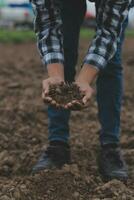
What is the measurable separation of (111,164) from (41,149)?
2.13 ft

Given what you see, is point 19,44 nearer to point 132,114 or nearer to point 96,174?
point 132,114

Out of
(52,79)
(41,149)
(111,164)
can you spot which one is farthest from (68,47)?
(41,149)

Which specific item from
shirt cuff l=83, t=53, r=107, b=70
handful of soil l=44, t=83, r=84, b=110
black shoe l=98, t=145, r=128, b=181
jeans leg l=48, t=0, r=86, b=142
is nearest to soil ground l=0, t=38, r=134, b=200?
black shoe l=98, t=145, r=128, b=181

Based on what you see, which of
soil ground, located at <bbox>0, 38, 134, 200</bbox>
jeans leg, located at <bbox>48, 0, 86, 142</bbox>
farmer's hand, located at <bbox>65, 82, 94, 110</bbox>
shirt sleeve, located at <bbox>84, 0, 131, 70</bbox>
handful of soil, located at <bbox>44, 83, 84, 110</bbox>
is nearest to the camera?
farmer's hand, located at <bbox>65, 82, 94, 110</bbox>

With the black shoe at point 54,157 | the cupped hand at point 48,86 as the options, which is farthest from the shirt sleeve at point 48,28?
the black shoe at point 54,157

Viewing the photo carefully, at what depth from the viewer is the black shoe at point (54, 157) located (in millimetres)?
3321

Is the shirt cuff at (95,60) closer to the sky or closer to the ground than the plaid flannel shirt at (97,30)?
closer to the ground

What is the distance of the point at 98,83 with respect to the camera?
336cm

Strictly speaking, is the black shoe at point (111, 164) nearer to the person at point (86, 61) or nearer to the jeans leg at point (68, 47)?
the person at point (86, 61)

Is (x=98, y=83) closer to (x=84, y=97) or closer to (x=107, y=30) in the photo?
(x=107, y=30)

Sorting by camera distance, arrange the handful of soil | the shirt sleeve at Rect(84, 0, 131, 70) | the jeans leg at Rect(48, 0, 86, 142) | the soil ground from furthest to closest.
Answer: the jeans leg at Rect(48, 0, 86, 142)
the soil ground
the shirt sleeve at Rect(84, 0, 131, 70)
the handful of soil

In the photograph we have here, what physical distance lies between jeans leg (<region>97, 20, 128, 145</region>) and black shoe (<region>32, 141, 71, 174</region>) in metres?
0.20

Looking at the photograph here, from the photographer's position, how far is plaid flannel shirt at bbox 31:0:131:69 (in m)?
2.91

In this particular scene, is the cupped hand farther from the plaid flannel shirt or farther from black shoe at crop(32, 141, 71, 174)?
black shoe at crop(32, 141, 71, 174)
